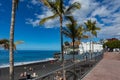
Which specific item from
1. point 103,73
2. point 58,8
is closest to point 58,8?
point 58,8

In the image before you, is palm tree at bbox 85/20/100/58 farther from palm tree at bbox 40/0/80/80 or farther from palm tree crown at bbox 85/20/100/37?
palm tree at bbox 40/0/80/80

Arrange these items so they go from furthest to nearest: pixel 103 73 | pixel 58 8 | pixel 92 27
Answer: pixel 92 27 < pixel 103 73 < pixel 58 8

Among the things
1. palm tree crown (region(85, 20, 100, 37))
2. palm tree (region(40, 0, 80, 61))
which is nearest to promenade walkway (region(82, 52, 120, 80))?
palm tree (region(40, 0, 80, 61))

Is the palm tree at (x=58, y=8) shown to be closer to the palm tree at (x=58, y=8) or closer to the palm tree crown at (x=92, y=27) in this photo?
the palm tree at (x=58, y=8)

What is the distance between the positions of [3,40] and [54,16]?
687cm

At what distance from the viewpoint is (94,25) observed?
5291 cm

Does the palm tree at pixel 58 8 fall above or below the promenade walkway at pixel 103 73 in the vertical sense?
above

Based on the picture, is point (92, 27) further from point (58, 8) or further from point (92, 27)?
point (58, 8)

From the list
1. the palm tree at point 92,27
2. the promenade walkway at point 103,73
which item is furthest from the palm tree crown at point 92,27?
the promenade walkway at point 103,73

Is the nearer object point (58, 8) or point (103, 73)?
point (58, 8)

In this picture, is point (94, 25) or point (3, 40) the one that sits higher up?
point (94, 25)

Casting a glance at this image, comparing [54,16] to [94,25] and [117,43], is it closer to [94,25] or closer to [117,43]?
[94,25]

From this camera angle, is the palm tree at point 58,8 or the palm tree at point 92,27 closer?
the palm tree at point 58,8

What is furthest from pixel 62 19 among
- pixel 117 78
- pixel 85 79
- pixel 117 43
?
pixel 117 43
